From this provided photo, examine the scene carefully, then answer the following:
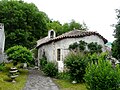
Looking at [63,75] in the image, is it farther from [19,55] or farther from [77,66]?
[19,55]

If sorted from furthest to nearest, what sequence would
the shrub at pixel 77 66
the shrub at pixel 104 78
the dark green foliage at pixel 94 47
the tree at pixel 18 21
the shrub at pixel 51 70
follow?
the tree at pixel 18 21 < the dark green foliage at pixel 94 47 < the shrub at pixel 51 70 < the shrub at pixel 77 66 < the shrub at pixel 104 78

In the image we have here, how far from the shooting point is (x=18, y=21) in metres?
30.5

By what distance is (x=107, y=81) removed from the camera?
1280cm

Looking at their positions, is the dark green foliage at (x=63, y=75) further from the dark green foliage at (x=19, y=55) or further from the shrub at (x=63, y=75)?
the dark green foliage at (x=19, y=55)

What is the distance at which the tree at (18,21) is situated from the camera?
2998cm

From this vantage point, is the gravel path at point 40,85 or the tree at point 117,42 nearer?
the gravel path at point 40,85

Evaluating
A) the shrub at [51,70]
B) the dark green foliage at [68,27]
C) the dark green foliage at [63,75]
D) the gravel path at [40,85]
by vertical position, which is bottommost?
the gravel path at [40,85]

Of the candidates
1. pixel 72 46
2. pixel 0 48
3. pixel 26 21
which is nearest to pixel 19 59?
pixel 0 48

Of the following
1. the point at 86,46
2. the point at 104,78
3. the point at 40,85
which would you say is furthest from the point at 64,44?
the point at 104,78

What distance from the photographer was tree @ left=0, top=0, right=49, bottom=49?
29984mm

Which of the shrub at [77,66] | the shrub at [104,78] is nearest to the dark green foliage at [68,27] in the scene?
the shrub at [77,66]

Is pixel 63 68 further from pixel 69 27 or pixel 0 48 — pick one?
pixel 69 27

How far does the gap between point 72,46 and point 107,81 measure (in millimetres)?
12161

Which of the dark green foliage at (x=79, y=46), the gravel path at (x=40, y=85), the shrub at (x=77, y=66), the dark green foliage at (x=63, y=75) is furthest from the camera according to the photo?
the dark green foliage at (x=79, y=46)
